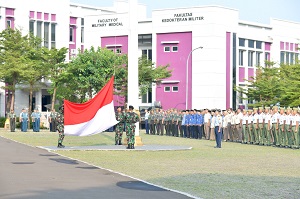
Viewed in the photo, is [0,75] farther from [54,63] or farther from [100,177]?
[100,177]

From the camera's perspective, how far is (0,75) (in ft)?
211

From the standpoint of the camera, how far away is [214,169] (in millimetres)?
23078

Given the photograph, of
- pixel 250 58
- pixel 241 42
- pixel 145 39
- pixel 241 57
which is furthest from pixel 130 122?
pixel 250 58

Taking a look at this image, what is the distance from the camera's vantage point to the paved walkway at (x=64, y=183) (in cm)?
1556

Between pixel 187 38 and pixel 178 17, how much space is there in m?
2.31

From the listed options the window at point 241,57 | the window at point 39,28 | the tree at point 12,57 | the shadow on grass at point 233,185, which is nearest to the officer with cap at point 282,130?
the shadow on grass at point 233,185

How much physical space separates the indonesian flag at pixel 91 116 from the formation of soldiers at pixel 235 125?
5.36 meters

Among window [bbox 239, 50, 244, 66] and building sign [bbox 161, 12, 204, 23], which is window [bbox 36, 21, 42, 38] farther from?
window [bbox 239, 50, 244, 66]

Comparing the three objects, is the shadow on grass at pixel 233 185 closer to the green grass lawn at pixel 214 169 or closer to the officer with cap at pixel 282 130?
the green grass lawn at pixel 214 169

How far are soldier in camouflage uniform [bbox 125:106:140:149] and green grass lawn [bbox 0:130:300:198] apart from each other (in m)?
0.96

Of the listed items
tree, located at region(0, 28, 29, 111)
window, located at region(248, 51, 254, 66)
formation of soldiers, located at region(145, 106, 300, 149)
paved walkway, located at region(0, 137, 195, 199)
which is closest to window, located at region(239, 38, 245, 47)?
window, located at region(248, 51, 254, 66)

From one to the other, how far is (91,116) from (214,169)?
1127 centimetres

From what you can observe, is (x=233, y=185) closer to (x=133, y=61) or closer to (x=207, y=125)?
(x=133, y=61)

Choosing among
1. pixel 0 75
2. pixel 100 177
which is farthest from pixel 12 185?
pixel 0 75
